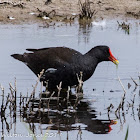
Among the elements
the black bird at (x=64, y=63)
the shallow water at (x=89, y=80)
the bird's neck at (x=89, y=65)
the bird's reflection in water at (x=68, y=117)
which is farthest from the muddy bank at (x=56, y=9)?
the bird's reflection in water at (x=68, y=117)

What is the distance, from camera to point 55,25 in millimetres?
15516

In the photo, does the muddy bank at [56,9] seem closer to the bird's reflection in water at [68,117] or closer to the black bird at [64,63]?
the black bird at [64,63]

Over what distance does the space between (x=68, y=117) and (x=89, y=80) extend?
2.39 m

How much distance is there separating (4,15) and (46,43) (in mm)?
3153

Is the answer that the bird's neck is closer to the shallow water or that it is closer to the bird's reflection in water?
the shallow water

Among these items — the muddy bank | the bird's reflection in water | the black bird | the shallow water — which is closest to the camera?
the shallow water

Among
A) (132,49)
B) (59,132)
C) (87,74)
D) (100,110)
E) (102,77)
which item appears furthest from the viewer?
(132,49)

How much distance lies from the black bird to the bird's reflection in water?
2.57ft

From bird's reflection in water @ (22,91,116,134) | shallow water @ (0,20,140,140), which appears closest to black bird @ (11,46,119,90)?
shallow water @ (0,20,140,140)

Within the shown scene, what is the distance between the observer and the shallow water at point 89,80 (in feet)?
25.1

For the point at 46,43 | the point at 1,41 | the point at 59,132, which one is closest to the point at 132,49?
the point at 46,43

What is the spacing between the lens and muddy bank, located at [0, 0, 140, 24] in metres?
16.0

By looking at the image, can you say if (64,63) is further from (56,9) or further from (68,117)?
Answer: (56,9)

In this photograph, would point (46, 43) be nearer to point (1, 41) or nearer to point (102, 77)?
point (1, 41)
